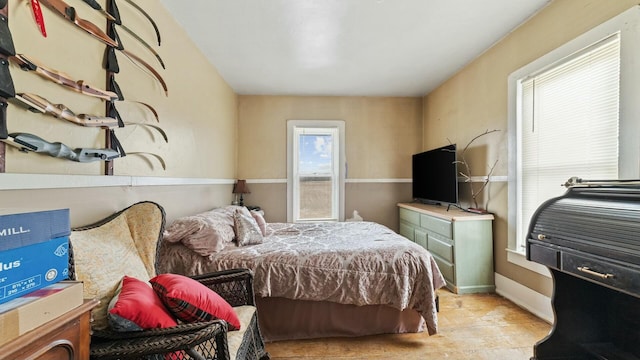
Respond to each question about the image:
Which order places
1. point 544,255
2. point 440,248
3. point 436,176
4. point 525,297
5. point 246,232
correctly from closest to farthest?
point 544,255, point 246,232, point 525,297, point 440,248, point 436,176

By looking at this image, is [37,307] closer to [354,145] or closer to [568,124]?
[568,124]

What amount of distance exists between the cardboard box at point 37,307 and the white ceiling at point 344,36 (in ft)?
7.32

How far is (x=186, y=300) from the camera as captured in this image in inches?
48.0

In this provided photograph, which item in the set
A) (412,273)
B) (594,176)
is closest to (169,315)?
(412,273)

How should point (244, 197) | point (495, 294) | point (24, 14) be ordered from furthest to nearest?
1. point (244, 197)
2. point (495, 294)
3. point (24, 14)

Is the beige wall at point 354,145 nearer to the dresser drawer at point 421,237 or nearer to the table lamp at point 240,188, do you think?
the table lamp at point 240,188

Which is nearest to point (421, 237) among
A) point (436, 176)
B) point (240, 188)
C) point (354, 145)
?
point (436, 176)

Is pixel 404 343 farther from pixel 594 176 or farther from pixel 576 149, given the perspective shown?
pixel 576 149

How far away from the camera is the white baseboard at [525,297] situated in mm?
2311

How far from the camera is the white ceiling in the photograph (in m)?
2.26

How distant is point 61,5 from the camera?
4.13 ft

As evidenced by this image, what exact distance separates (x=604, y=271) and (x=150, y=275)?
2.27m

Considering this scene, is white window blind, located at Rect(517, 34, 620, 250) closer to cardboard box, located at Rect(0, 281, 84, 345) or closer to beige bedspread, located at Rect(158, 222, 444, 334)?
beige bedspread, located at Rect(158, 222, 444, 334)

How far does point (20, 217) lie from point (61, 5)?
3.77 feet
